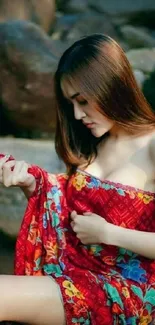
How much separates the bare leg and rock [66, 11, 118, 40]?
227 inches

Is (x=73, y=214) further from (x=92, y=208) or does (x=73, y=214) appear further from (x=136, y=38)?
(x=136, y=38)

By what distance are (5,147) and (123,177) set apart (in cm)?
262

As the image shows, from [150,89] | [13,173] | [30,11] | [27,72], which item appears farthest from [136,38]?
[13,173]

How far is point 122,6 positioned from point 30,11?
182 cm

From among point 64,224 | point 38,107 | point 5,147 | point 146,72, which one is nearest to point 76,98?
point 64,224

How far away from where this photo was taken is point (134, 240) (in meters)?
2.12

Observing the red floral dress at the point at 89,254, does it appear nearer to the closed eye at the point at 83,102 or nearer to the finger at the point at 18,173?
the finger at the point at 18,173

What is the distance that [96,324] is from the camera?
2.12m

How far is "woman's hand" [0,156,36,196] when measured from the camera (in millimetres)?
2176

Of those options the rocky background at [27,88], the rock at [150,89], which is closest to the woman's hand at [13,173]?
the rocky background at [27,88]

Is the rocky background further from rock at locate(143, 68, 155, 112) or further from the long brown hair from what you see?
the long brown hair

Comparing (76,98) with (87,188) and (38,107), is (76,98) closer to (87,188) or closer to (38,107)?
(87,188)

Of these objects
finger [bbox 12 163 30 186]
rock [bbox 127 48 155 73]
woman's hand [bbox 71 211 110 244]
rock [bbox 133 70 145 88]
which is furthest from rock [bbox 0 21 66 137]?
woman's hand [bbox 71 211 110 244]

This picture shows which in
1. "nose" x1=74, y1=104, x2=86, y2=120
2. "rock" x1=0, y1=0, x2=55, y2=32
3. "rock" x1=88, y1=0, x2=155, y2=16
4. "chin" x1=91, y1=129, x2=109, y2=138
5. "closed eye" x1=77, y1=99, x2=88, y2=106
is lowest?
"rock" x1=88, y1=0, x2=155, y2=16
